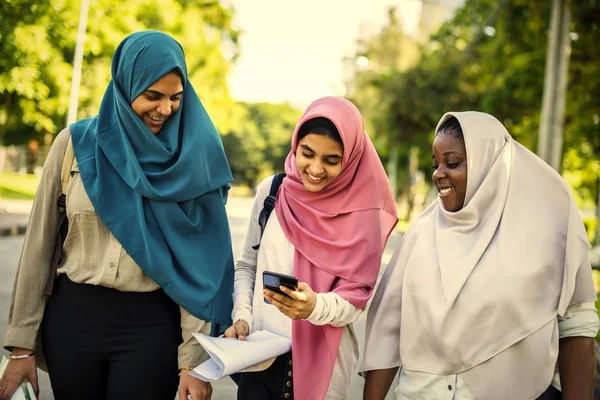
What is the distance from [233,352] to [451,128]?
4.07 feet

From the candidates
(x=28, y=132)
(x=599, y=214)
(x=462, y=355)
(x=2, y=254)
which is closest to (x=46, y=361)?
(x=462, y=355)

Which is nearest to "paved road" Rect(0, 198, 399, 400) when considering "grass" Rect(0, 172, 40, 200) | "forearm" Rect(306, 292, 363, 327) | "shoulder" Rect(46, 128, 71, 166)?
"shoulder" Rect(46, 128, 71, 166)

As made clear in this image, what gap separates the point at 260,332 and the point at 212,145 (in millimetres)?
804

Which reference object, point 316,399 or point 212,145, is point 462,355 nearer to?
point 316,399

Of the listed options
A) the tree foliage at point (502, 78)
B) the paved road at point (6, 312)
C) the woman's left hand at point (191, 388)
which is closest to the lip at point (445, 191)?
the woman's left hand at point (191, 388)

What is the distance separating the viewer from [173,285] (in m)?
2.47

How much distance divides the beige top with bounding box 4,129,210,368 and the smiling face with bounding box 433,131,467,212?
1.23 metres

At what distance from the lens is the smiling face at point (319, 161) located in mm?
2652

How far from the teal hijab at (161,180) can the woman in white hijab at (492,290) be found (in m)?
0.78

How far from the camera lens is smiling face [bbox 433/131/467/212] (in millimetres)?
2533

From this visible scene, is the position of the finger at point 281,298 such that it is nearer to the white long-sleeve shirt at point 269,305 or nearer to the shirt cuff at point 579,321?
the white long-sleeve shirt at point 269,305

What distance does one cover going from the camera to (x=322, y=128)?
2.69 metres

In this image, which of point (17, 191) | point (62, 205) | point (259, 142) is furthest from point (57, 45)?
point (259, 142)

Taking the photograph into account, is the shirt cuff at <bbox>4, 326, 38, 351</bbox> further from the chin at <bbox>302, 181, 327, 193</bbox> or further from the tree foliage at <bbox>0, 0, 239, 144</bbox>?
the tree foliage at <bbox>0, 0, 239, 144</bbox>
